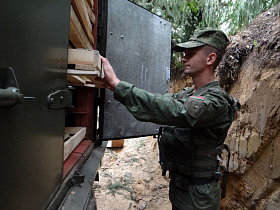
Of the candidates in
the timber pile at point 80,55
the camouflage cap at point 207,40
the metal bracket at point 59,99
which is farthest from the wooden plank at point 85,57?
the camouflage cap at point 207,40

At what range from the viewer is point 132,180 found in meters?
5.30

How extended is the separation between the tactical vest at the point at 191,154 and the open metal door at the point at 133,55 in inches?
30.5

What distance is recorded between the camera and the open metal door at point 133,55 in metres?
2.38

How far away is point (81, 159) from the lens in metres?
1.78

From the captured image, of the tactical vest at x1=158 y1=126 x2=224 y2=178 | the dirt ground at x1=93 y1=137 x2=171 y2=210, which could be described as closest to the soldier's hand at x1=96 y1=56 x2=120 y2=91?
the tactical vest at x1=158 y1=126 x2=224 y2=178

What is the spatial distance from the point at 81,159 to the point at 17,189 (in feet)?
3.47

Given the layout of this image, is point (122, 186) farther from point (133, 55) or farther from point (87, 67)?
point (87, 67)

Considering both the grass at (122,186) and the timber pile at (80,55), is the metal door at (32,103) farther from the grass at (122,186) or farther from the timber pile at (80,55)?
the grass at (122,186)

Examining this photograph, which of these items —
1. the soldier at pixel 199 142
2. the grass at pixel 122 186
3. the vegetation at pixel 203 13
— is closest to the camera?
the soldier at pixel 199 142

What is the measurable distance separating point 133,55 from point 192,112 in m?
1.42

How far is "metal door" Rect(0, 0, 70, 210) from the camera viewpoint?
0.65m

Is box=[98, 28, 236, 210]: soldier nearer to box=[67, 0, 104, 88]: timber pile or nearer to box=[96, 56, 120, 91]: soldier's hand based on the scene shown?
box=[96, 56, 120, 91]: soldier's hand

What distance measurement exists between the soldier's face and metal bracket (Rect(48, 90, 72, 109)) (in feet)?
3.46

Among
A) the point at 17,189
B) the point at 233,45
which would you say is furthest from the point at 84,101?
the point at 233,45
